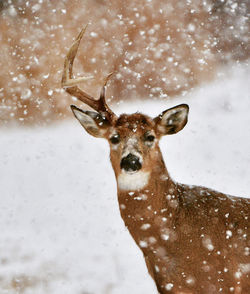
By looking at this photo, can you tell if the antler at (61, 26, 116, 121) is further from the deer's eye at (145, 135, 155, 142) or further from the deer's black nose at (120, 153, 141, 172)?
the deer's black nose at (120, 153, 141, 172)

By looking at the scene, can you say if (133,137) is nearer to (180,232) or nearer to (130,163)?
(130,163)

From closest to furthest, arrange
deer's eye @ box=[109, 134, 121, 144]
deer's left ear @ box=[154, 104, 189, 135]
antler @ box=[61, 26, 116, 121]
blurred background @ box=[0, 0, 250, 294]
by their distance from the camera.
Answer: deer's eye @ box=[109, 134, 121, 144], deer's left ear @ box=[154, 104, 189, 135], antler @ box=[61, 26, 116, 121], blurred background @ box=[0, 0, 250, 294]

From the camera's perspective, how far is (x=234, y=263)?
480 centimetres

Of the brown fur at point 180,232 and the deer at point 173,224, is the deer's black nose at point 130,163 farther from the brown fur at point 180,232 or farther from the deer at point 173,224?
the brown fur at point 180,232

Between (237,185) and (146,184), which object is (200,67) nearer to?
(237,185)

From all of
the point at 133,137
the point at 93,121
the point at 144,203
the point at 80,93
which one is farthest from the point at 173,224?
the point at 80,93

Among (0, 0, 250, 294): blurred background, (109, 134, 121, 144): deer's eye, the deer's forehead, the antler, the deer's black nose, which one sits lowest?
the deer's black nose

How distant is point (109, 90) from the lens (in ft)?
39.8

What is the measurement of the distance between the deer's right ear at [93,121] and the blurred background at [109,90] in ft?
14.6

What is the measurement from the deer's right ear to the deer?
7.2 inches

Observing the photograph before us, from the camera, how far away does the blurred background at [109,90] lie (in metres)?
10.5

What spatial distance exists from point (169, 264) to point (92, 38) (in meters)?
8.37

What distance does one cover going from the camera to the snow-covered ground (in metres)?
7.32

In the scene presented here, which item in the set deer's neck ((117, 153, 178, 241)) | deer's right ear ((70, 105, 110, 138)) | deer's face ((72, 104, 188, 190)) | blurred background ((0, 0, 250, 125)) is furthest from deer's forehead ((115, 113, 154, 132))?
blurred background ((0, 0, 250, 125))
